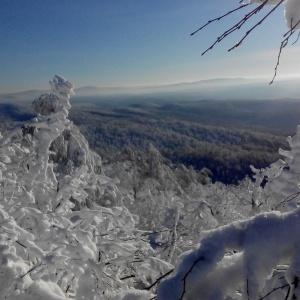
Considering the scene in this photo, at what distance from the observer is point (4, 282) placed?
2.89 metres

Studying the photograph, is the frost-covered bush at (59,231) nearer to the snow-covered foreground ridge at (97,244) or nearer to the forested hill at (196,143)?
the snow-covered foreground ridge at (97,244)

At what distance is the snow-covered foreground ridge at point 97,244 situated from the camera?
1409 millimetres

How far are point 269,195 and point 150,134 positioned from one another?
14992 cm

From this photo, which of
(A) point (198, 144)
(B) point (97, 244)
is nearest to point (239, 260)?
(B) point (97, 244)

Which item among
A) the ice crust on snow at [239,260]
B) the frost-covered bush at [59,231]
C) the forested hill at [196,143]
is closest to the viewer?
the ice crust on snow at [239,260]

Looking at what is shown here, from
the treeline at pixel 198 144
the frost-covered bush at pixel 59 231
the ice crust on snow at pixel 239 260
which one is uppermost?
the ice crust on snow at pixel 239 260

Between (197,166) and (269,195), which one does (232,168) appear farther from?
(269,195)

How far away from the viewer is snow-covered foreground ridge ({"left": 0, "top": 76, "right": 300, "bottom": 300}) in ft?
4.62

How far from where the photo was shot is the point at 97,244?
179 inches

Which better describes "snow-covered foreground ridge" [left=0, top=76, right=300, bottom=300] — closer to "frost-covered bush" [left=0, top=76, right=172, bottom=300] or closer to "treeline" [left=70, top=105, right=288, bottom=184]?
"frost-covered bush" [left=0, top=76, right=172, bottom=300]

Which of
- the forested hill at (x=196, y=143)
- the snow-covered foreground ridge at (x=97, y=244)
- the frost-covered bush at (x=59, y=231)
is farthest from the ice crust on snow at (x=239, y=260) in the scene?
the forested hill at (x=196, y=143)

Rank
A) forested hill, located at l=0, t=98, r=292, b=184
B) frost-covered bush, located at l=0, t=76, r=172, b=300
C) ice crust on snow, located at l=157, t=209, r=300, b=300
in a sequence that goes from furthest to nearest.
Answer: forested hill, located at l=0, t=98, r=292, b=184
frost-covered bush, located at l=0, t=76, r=172, b=300
ice crust on snow, located at l=157, t=209, r=300, b=300

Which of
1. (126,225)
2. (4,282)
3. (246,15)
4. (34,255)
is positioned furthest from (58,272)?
(246,15)

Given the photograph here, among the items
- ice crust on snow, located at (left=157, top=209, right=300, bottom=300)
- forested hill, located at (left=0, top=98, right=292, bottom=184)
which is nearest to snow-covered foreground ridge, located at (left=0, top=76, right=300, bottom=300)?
ice crust on snow, located at (left=157, top=209, right=300, bottom=300)
